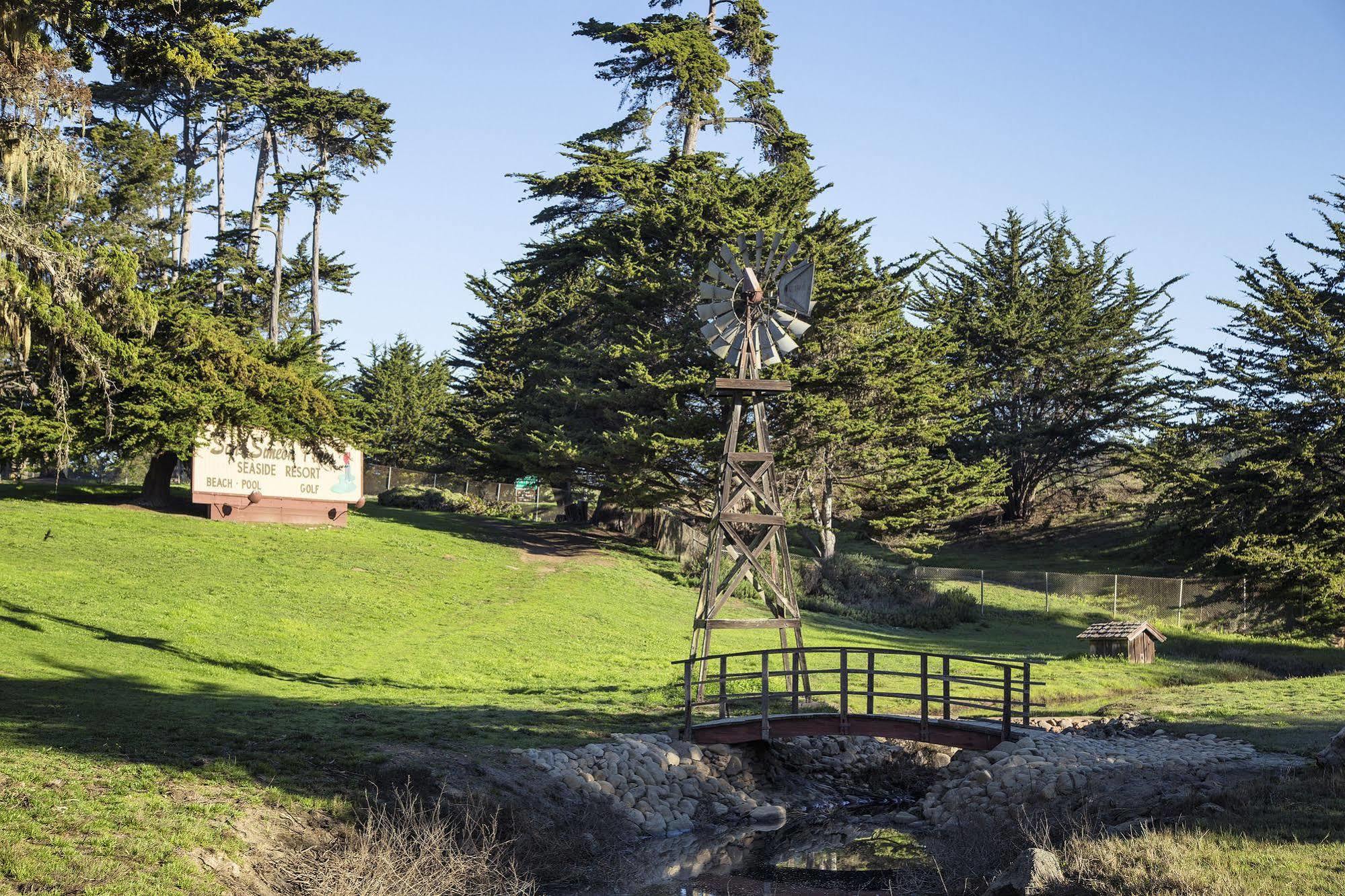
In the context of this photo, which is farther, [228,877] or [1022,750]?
[1022,750]

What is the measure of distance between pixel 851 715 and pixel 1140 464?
110ft

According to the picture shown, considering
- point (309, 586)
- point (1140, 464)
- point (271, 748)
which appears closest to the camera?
point (271, 748)

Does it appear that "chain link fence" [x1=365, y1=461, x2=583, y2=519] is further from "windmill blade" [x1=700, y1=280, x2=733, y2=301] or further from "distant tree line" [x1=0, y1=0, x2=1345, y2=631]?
"windmill blade" [x1=700, y1=280, x2=733, y2=301]

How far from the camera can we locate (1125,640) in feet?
106

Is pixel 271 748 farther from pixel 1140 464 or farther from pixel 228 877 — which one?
pixel 1140 464

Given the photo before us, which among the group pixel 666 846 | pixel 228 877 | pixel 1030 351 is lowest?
pixel 666 846

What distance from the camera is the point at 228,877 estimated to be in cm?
1255

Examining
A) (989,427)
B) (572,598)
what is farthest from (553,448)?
(989,427)

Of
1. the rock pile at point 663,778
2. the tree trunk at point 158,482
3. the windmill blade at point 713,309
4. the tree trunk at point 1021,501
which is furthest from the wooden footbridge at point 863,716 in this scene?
the tree trunk at point 1021,501

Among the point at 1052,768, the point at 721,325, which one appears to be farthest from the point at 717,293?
the point at 1052,768

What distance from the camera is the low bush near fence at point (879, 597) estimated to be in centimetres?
4022

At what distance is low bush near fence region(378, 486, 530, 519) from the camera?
5328cm

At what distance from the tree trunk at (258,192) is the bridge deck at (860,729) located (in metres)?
38.4

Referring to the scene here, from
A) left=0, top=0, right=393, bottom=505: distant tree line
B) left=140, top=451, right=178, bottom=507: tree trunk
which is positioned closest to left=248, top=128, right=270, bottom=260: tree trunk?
left=0, top=0, right=393, bottom=505: distant tree line
